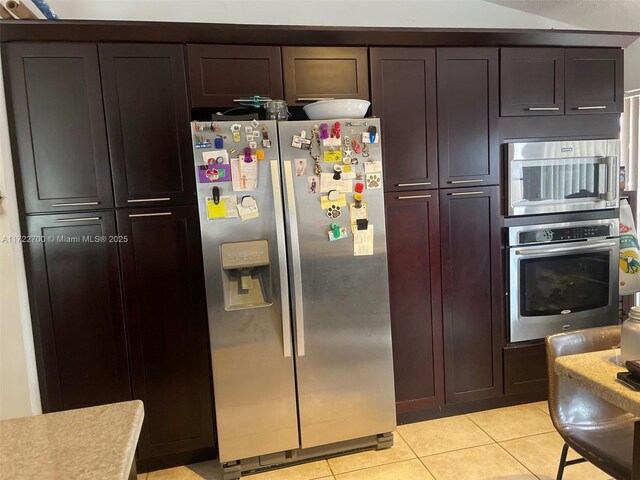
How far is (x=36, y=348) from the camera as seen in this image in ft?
7.20

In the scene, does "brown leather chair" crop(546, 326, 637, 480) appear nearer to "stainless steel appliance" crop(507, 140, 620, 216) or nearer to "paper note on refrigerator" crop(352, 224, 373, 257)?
"paper note on refrigerator" crop(352, 224, 373, 257)

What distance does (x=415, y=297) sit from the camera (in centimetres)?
258

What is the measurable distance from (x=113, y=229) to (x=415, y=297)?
168cm

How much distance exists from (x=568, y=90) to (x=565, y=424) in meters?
1.96

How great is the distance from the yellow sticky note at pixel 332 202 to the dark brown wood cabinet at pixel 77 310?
1.05m

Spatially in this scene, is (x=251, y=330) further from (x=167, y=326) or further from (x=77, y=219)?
(x=77, y=219)

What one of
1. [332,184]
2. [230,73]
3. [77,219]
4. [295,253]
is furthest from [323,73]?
[77,219]

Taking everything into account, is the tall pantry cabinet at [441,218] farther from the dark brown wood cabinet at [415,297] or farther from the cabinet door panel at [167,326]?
the cabinet door panel at [167,326]

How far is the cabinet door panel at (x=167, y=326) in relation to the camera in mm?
2252

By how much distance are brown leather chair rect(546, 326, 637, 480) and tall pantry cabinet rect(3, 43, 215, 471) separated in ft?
5.41

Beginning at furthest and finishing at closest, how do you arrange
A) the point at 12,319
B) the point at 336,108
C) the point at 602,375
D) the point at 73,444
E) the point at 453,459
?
the point at 453,459 → the point at 336,108 → the point at 12,319 → the point at 602,375 → the point at 73,444

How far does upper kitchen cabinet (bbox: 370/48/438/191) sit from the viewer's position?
2.44m

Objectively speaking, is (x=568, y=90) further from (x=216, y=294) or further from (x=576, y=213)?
(x=216, y=294)

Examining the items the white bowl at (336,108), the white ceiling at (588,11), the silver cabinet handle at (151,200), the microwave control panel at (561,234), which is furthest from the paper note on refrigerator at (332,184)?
the white ceiling at (588,11)
